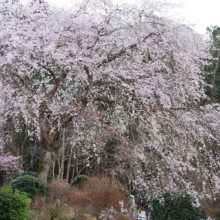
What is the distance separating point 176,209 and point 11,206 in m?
5.91

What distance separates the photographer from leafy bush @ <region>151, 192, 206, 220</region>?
8172mm

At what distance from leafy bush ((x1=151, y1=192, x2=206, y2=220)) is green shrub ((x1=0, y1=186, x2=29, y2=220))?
14.8 ft

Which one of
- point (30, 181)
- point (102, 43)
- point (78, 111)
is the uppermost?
point (102, 43)

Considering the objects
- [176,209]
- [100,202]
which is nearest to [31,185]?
[100,202]

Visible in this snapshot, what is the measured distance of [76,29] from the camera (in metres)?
6.55

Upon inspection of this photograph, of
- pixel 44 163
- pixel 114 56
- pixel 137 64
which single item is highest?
pixel 114 56

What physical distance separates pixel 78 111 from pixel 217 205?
9752 mm

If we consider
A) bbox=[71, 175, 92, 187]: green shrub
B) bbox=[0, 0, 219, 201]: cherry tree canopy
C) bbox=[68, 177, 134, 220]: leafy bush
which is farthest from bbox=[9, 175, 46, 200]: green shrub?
bbox=[71, 175, 92, 187]: green shrub

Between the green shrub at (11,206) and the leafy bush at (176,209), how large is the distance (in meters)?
4.51

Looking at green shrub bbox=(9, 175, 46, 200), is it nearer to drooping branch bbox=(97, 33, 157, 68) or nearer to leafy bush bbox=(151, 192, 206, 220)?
leafy bush bbox=(151, 192, 206, 220)

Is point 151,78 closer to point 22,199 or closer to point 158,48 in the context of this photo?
point 158,48

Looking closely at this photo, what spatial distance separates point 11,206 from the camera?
441cm

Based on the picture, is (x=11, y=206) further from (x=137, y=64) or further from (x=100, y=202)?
(x=137, y=64)

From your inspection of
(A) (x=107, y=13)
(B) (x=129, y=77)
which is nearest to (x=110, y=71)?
(B) (x=129, y=77)
